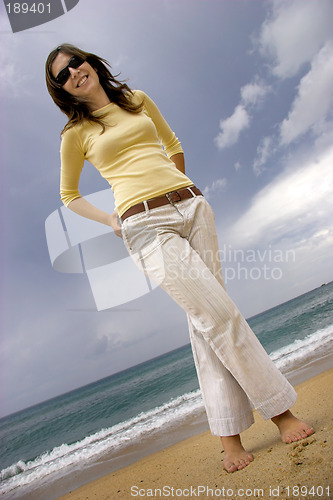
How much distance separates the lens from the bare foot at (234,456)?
1173 millimetres

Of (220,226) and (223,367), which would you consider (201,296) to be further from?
(220,226)

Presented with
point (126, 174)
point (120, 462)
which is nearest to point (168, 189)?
point (126, 174)

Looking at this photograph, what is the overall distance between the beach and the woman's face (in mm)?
1496

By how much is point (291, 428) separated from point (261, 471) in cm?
19

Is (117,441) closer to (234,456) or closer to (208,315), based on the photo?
(234,456)

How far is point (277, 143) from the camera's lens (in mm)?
22188

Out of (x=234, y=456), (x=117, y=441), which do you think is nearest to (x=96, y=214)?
(x=234, y=456)

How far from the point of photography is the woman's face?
1333 millimetres

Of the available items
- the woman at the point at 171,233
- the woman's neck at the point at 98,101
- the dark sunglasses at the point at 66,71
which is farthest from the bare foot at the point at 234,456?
the dark sunglasses at the point at 66,71

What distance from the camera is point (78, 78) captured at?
1.34m

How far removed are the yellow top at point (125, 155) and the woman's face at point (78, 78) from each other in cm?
9

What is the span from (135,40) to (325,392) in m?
10.0

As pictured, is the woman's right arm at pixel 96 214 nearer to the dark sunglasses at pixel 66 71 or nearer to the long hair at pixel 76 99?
the long hair at pixel 76 99

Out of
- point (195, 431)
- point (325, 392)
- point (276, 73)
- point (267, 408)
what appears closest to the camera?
point (267, 408)
